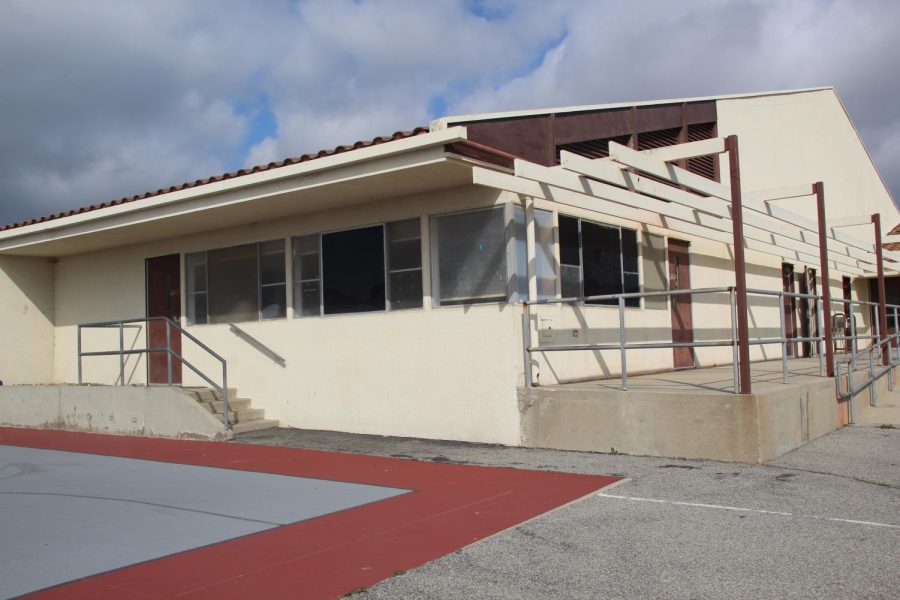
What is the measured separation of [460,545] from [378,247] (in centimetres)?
641

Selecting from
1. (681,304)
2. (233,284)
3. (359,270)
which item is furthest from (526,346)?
(233,284)

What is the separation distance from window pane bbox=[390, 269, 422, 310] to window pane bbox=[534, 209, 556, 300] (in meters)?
1.66

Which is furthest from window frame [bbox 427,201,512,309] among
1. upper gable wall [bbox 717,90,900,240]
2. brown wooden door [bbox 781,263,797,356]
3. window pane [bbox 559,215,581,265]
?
brown wooden door [bbox 781,263,797,356]

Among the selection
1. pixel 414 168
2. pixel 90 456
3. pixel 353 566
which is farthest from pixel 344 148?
pixel 353 566

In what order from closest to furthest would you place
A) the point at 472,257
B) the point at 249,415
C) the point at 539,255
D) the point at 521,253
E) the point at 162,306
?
the point at 521,253, the point at 472,257, the point at 539,255, the point at 249,415, the point at 162,306

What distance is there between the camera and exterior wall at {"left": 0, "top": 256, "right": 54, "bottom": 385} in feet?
51.3

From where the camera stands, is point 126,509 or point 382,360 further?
Result: point 382,360

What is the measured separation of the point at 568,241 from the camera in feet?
36.7

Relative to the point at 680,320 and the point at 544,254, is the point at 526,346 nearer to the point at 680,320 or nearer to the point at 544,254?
the point at 544,254

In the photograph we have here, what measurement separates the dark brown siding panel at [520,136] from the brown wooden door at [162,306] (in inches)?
243

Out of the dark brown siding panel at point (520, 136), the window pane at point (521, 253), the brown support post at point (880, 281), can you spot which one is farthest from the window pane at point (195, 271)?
the brown support post at point (880, 281)

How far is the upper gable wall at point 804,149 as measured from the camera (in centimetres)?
1644

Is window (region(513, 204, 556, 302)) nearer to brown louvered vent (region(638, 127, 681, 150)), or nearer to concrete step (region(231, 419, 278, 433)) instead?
brown louvered vent (region(638, 127, 681, 150))

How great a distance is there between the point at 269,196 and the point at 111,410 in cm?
510
